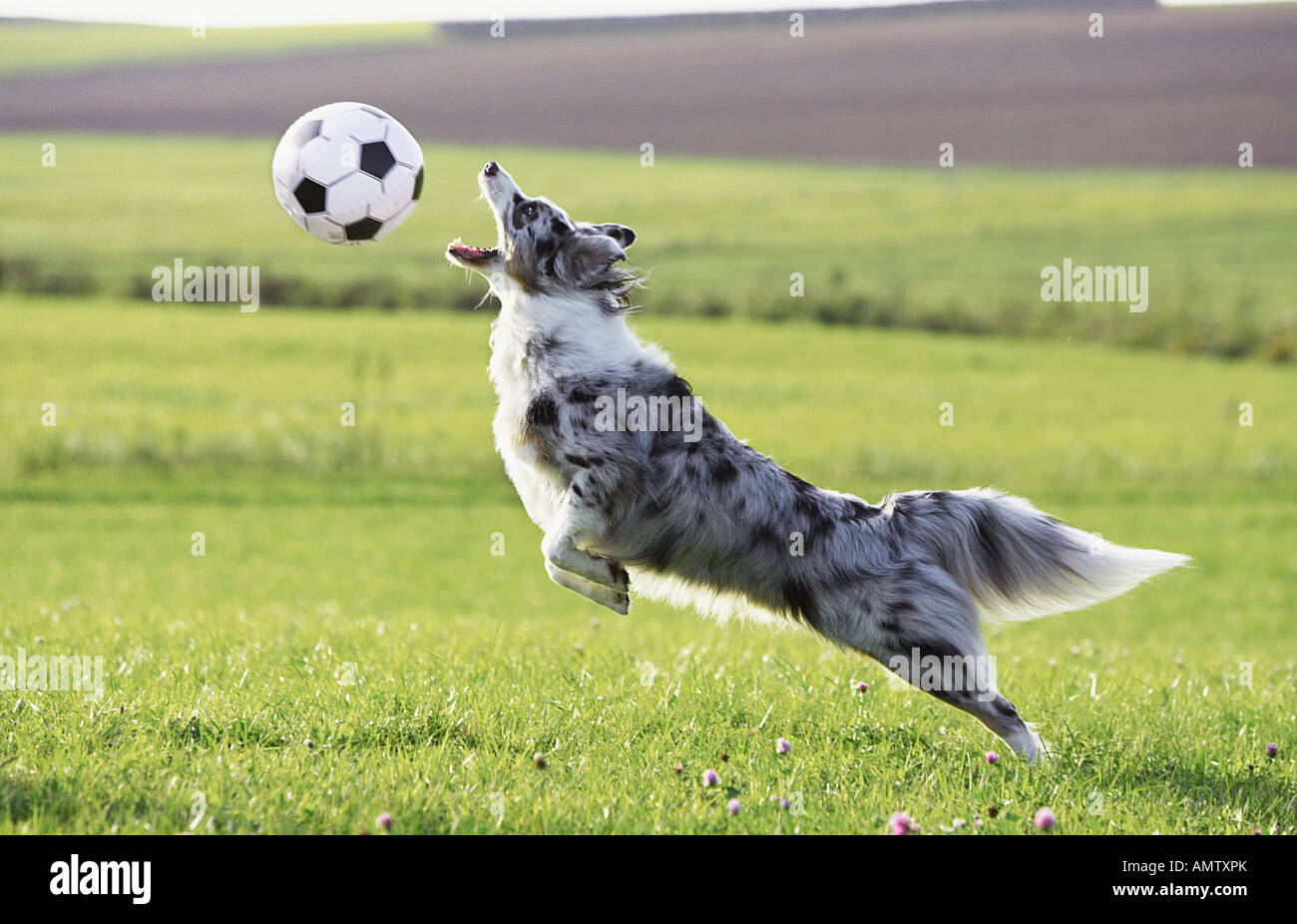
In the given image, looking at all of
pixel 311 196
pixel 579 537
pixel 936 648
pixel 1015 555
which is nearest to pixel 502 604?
pixel 311 196

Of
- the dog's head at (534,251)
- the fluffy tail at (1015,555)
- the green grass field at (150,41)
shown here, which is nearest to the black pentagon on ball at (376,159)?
the dog's head at (534,251)

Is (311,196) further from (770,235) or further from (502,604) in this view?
(770,235)

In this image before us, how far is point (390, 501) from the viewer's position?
23.2 m

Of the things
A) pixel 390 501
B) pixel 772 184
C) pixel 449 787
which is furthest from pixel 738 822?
pixel 772 184

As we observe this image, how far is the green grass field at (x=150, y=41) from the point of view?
72.2m

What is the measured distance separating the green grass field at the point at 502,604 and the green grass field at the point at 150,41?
95.9 feet

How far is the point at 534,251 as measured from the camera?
7160 mm

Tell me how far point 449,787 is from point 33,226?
47.8 meters

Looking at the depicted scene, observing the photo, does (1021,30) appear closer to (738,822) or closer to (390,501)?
(390,501)

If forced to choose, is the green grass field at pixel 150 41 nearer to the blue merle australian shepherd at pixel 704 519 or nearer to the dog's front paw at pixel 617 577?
the blue merle australian shepherd at pixel 704 519

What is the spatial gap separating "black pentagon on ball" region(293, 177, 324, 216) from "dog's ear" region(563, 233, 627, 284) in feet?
5.68
